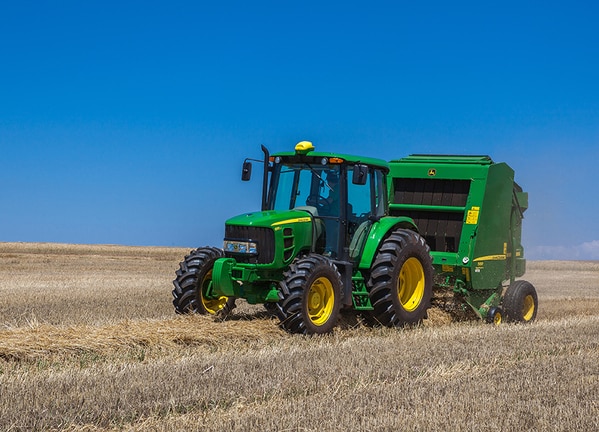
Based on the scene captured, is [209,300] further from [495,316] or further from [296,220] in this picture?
[495,316]

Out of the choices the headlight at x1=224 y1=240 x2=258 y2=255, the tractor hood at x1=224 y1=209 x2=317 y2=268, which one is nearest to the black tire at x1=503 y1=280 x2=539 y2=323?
the tractor hood at x1=224 y1=209 x2=317 y2=268

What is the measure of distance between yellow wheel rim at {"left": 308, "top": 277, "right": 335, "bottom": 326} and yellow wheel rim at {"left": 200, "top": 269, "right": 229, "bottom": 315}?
1.60 metres

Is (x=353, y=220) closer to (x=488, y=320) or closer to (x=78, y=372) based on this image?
(x=488, y=320)

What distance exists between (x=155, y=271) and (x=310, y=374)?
58.4 feet

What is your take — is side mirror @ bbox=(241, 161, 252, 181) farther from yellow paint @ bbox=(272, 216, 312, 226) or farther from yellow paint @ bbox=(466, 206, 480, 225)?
yellow paint @ bbox=(466, 206, 480, 225)

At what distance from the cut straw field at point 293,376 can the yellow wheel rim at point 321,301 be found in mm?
342

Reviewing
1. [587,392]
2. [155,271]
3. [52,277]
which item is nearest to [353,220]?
[587,392]

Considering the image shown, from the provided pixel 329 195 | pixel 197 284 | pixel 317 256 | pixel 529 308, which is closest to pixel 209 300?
pixel 197 284

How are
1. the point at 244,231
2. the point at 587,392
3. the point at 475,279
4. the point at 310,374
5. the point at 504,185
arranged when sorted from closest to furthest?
the point at 587,392
the point at 310,374
the point at 244,231
the point at 475,279
the point at 504,185

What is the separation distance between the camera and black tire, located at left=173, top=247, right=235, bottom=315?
407 inches

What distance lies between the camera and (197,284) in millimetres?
10328

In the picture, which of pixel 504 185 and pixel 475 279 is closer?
pixel 475 279

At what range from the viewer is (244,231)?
9688mm

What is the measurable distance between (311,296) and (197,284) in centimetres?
171
